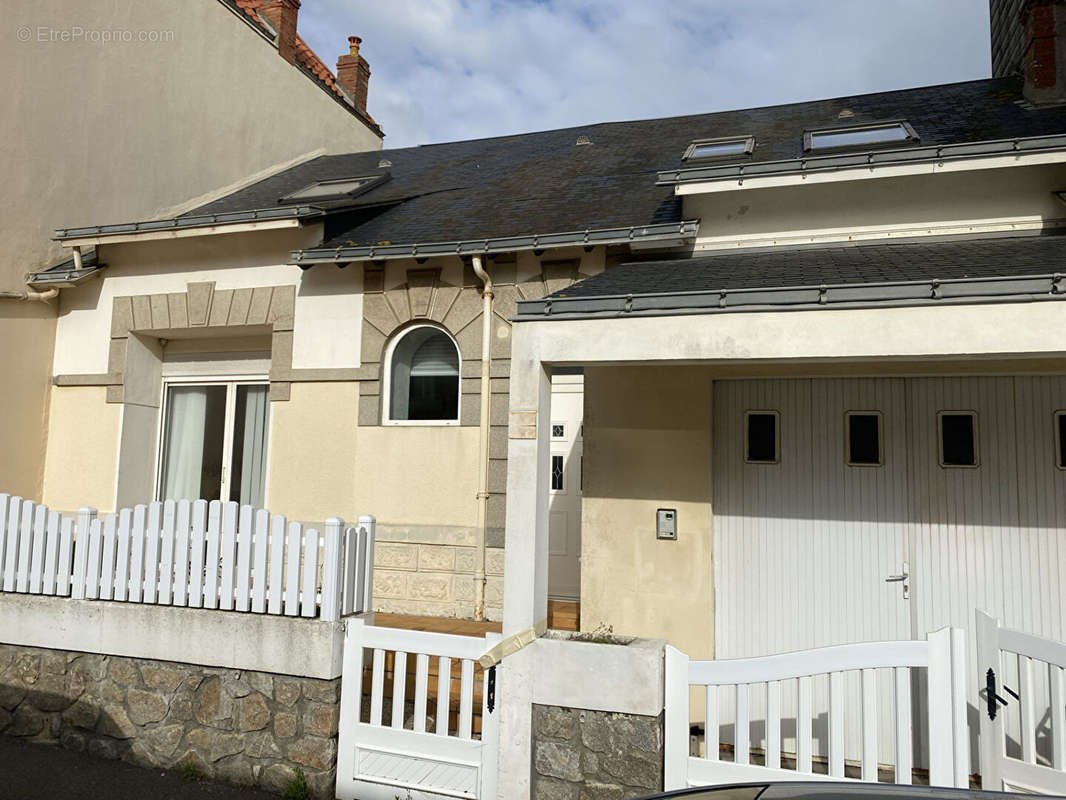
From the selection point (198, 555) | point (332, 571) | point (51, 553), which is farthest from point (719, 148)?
point (51, 553)

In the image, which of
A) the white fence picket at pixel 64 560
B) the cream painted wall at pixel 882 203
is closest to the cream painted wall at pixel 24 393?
the white fence picket at pixel 64 560

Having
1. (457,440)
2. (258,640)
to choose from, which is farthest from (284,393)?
(258,640)

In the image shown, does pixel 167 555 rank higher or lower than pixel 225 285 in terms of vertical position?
lower

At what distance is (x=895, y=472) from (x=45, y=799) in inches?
223

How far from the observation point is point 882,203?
604cm

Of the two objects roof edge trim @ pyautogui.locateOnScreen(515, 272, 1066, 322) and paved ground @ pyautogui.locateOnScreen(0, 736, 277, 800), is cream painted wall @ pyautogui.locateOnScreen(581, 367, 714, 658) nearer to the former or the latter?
roof edge trim @ pyautogui.locateOnScreen(515, 272, 1066, 322)

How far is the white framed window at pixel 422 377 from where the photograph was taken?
7.79m

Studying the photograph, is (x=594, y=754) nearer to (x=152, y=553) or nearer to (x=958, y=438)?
(x=152, y=553)

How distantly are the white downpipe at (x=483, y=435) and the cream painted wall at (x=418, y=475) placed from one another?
11cm

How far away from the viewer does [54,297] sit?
8.91m

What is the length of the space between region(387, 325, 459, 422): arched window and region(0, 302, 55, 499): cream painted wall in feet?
14.2

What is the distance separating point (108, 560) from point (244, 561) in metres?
1.12

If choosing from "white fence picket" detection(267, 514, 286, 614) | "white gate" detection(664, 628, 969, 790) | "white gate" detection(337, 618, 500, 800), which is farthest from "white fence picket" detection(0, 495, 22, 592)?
"white gate" detection(664, 628, 969, 790)

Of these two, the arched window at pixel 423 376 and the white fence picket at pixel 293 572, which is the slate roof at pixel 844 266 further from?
the arched window at pixel 423 376
